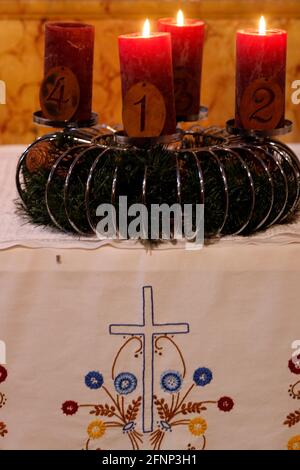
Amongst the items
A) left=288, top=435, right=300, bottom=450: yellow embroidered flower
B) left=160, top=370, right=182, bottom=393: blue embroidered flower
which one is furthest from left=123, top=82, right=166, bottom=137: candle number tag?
left=288, top=435, right=300, bottom=450: yellow embroidered flower

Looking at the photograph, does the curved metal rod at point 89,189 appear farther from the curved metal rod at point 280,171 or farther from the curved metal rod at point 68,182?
the curved metal rod at point 280,171

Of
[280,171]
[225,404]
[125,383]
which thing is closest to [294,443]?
[225,404]

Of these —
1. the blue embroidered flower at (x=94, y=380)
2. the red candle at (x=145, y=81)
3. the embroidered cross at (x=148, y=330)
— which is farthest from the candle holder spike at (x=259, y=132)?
the blue embroidered flower at (x=94, y=380)

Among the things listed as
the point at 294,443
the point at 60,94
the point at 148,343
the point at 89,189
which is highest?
the point at 60,94

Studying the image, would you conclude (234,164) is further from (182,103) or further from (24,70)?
(24,70)

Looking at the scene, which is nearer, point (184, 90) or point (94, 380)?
point (94, 380)

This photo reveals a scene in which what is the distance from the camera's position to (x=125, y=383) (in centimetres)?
84

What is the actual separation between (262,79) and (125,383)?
15.0 inches

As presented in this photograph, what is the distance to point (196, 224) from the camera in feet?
2.71

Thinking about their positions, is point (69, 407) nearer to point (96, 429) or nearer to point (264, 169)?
point (96, 429)

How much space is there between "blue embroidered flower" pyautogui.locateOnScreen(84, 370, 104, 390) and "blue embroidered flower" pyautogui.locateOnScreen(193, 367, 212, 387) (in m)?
0.11

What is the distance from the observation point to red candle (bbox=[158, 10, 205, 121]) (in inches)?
36.8

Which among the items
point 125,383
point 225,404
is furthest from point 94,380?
point 225,404

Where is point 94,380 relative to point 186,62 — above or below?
below
